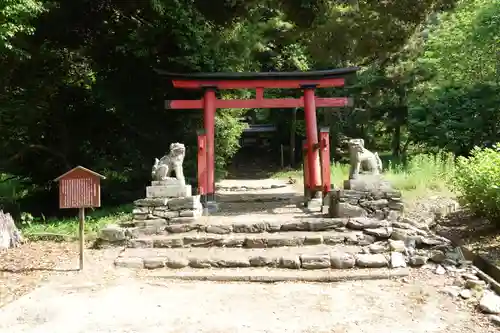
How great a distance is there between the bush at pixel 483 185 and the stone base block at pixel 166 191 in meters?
5.05

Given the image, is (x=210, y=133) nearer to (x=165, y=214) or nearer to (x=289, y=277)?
(x=165, y=214)

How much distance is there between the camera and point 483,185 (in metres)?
7.58

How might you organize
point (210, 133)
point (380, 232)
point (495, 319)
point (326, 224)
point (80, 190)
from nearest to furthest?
point (495, 319) → point (80, 190) → point (380, 232) → point (326, 224) → point (210, 133)

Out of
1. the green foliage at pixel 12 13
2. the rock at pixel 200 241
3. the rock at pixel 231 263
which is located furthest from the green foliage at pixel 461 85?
the green foliage at pixel 12 13

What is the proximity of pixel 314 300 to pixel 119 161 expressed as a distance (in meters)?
7.77

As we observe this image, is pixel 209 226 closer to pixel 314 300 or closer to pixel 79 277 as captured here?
pixel 79 277

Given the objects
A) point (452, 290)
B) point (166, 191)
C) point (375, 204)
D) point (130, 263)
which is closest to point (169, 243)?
point (130, 263)

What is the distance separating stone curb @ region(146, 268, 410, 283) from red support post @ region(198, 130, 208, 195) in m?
3.81

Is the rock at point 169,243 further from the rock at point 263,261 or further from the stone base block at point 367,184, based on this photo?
the stone base block at point 367,184

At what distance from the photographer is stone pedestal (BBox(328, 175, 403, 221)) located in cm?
832

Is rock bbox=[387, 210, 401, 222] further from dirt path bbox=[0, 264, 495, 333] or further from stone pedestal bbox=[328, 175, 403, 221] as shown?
dirt path bbox=[0, 264, 495, 333]

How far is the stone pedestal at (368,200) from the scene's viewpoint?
832 centimetres

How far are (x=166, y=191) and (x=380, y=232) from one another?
3.83 meters

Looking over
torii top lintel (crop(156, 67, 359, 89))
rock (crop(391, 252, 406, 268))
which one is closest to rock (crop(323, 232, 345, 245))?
rock (crop(391, 252, 406, 268))
